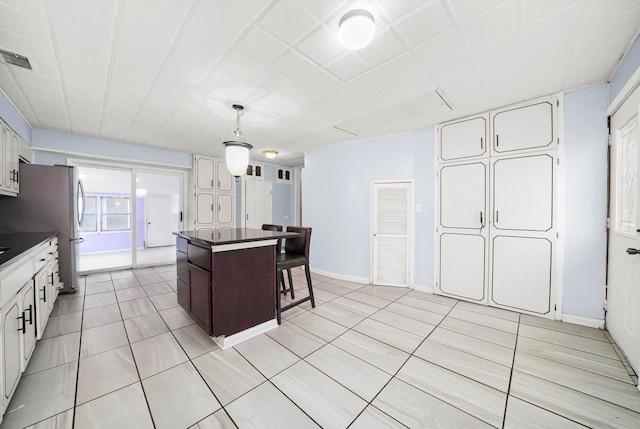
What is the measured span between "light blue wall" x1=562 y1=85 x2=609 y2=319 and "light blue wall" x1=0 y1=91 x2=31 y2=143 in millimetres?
6505

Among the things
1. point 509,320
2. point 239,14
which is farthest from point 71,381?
point 509,320

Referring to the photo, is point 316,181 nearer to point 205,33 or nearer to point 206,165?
point 206,165

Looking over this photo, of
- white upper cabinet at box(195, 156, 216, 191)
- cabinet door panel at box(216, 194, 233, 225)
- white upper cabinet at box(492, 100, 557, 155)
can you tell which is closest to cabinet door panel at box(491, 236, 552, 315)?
white upper cabinet at box(492, 100, 557, 155)

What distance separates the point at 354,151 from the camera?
4.54 m

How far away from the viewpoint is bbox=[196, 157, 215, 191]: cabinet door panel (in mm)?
5629

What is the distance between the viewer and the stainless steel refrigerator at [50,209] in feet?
10.2

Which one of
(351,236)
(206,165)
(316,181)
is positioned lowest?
(351,236)

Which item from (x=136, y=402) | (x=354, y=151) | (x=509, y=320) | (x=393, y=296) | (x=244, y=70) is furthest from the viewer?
(x=354, y=151)

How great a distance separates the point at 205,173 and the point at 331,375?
17.5ft

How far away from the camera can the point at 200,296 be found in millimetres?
2297

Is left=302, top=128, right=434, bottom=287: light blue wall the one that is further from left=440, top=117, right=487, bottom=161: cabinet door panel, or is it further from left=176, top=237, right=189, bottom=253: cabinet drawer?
left=176, top=237, right=189, bottom=253: cabinet drawer

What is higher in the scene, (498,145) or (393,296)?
(498,145)

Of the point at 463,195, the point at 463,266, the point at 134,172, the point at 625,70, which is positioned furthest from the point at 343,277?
the point at 134,172

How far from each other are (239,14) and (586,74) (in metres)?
3.27
